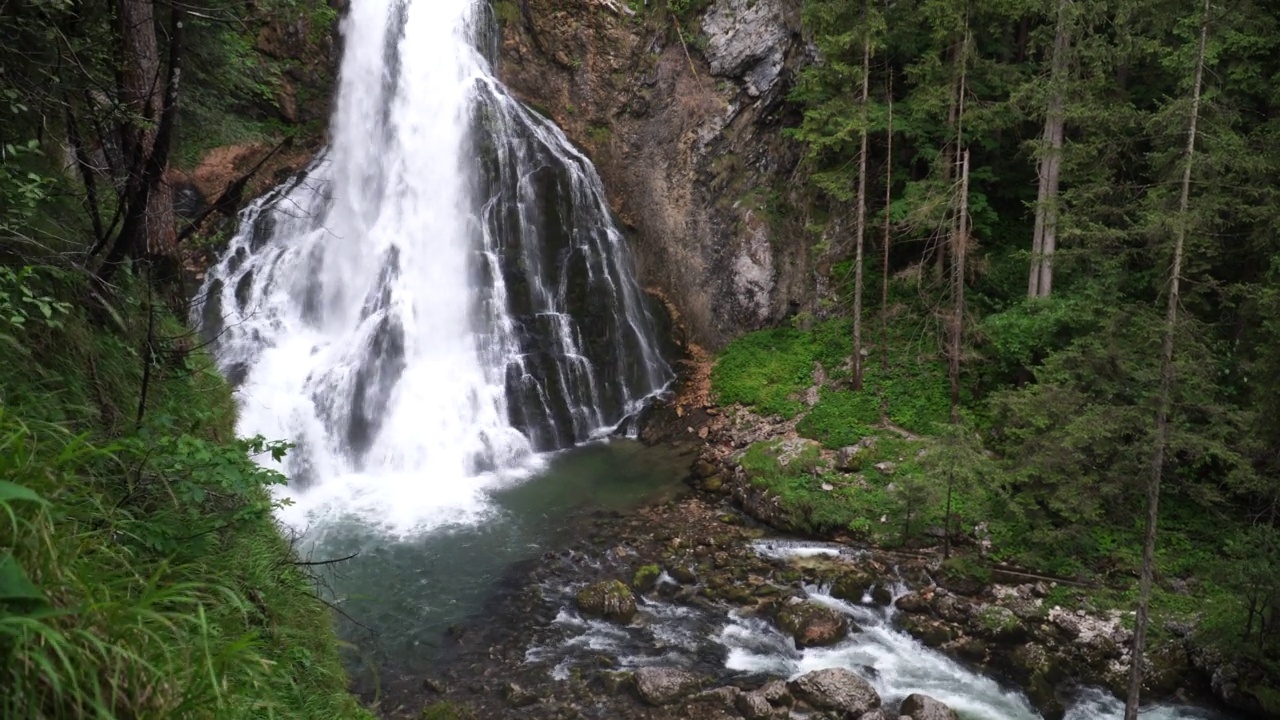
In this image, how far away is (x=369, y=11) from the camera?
1966 centimetres

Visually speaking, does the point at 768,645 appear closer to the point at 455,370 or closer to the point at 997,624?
the point at 997,624

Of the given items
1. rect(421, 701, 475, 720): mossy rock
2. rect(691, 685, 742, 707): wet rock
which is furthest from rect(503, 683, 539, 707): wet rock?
rect(691, 685, 742, 707): wet rock

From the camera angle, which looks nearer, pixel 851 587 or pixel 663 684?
pixel 663 684

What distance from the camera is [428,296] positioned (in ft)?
55.8

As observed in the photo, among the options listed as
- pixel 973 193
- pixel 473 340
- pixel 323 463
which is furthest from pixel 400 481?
pixel 973 193

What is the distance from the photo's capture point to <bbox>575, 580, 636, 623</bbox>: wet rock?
992 cm

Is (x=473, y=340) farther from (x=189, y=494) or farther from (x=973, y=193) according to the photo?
(x=189, y=494)

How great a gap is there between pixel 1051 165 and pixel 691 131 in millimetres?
9243

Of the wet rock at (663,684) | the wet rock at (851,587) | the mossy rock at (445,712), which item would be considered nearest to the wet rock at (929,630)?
the wet rock at (851,587)

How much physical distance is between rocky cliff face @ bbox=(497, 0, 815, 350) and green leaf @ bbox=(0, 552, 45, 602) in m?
17.3

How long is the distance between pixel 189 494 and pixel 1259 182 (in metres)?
11.0

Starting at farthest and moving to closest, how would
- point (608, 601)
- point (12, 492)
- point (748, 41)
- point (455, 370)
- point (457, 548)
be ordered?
point (748, 41), point (455, 370), point (457, 548), point (608, 601), point (12, 492)

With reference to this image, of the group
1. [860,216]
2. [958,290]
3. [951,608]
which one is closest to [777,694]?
[951,608]

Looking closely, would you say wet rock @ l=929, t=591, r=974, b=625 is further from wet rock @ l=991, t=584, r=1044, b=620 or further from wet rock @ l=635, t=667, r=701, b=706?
wet rock @ l=635, t=667, r=701, b=706
